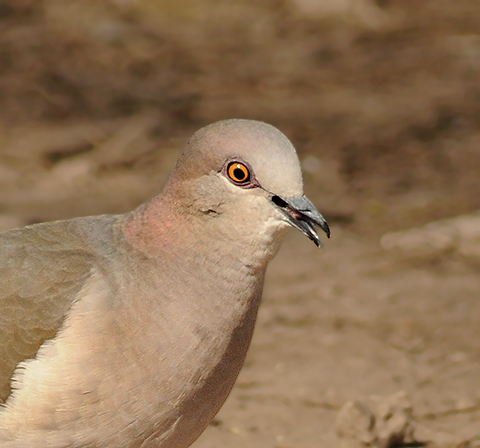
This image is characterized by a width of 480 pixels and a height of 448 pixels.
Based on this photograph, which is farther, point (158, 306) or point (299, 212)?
point (158, 306)

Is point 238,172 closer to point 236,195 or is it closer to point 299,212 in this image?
point 236,195

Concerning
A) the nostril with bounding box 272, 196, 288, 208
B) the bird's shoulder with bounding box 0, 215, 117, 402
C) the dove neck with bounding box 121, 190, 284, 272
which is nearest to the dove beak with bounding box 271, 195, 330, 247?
the nostril with bounding box 272, 196, 288, 208

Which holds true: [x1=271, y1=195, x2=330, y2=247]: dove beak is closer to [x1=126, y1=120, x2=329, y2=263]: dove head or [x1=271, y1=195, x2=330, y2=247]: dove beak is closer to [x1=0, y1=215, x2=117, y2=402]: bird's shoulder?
[x1=126, y1=120, x2=329, y2=263]: dove head

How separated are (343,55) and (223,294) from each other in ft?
24.8

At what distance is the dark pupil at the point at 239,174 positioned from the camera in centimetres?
332

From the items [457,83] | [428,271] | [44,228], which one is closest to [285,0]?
[457,83]

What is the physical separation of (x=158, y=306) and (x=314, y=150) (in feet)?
18.1

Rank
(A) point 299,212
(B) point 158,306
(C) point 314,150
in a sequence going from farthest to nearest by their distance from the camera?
(C) point 314,150 < (B) point 158,306 < (A) point 299,212

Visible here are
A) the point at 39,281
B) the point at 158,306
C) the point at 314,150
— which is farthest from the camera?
the point at 314,150

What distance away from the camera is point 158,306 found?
3393 millimetres

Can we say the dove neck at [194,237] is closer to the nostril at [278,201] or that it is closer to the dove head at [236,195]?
the dove head at [236,195]

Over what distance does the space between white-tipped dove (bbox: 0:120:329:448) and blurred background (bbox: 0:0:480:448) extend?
1.55m

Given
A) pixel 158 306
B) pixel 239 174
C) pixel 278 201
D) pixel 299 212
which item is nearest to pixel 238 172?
pixel 239 174

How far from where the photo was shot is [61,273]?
3516 mm
